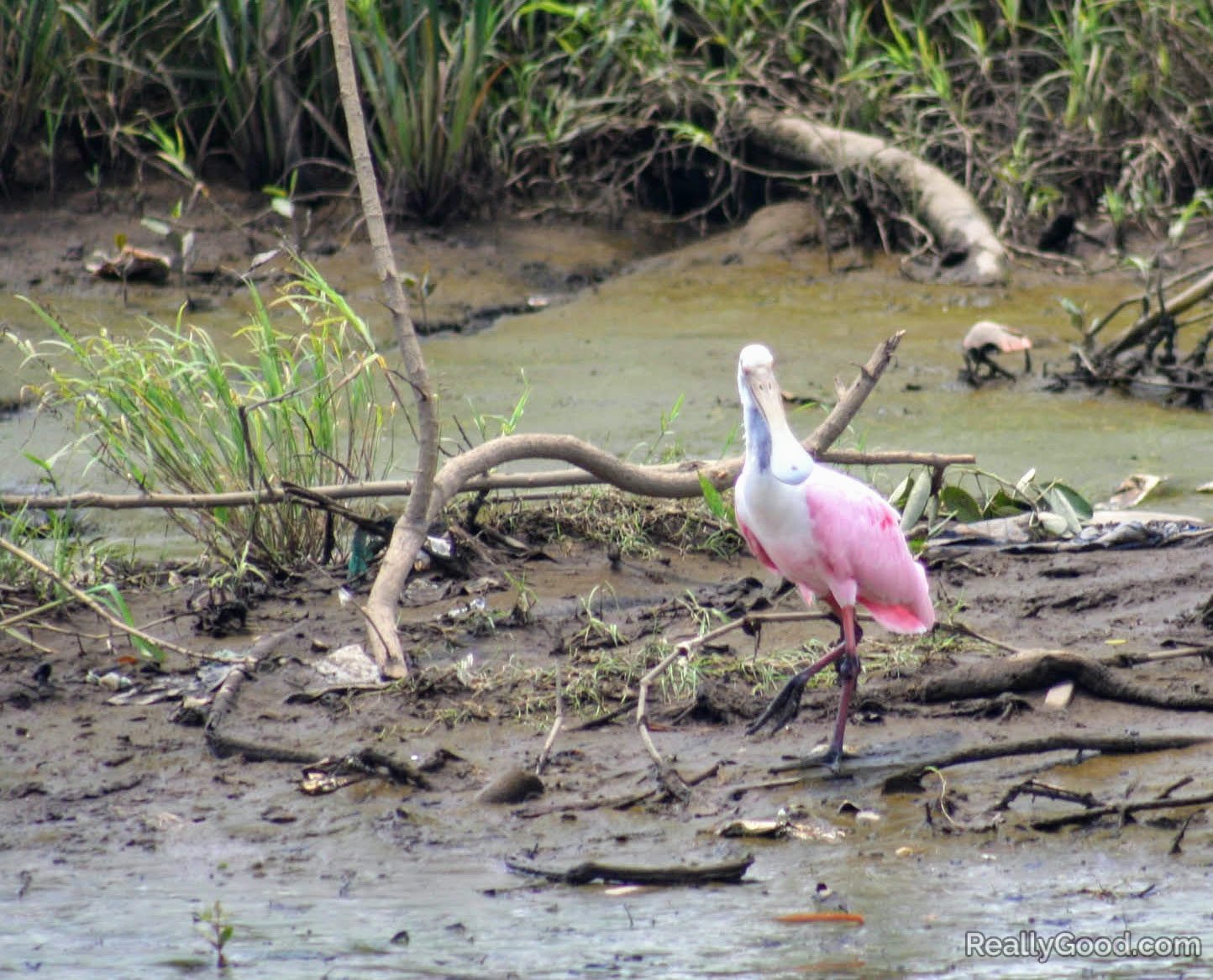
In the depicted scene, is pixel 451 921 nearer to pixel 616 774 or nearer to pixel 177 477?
pixel 616 774

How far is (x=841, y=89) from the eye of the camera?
9672 mm

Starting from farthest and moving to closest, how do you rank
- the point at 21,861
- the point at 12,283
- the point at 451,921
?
1. the point at 12,283
2. the point at 21,861
3. the point at 451,921

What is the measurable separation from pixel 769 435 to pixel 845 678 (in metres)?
0.60

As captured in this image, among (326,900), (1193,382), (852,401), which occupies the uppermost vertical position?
(852,401)

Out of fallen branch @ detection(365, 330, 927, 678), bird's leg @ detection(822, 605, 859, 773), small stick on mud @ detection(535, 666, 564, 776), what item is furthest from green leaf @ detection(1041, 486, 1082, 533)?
small stick on mud @ detection(535, 666, 564, 776)

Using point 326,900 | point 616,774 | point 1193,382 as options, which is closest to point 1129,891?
point 616,774

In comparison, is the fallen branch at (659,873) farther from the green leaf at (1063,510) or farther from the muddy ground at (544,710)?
the green leaf at (1063,510)

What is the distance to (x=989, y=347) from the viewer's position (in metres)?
7.38

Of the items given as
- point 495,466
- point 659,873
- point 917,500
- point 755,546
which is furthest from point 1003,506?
point 659,873

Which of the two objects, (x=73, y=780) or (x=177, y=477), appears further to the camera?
(x=177, y=477)

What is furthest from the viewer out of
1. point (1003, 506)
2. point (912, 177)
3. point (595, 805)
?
point (912, 177)

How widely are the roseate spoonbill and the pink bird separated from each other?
3.34m

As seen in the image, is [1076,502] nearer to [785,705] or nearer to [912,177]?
[785,705]

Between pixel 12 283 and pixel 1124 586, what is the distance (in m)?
6.00
